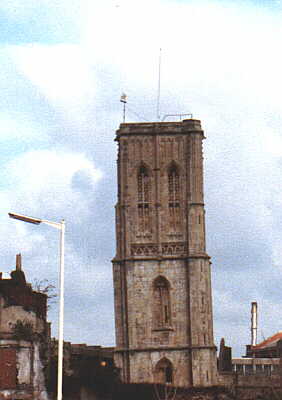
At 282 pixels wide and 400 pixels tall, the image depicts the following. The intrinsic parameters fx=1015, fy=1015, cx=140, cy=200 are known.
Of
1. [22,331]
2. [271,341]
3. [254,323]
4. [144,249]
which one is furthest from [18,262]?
[254,323]

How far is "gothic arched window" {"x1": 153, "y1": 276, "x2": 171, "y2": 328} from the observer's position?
252 ft

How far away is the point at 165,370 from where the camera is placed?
2995 inches

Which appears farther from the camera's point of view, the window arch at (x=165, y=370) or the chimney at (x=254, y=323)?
the chimney at (x=254, y=323)

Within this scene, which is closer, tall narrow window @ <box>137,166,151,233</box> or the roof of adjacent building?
tall narrow window @ <box>137,166,151,233</box>

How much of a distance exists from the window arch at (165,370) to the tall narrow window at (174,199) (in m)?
10.1

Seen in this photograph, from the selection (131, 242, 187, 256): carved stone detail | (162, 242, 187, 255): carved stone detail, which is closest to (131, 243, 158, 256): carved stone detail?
(131, 242, 187, 256): carved stone detail

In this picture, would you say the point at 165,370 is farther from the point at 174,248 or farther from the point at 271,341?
the point at 271,341

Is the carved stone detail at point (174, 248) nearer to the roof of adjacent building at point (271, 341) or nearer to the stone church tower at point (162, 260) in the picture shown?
the stone church tower at point (162, 260)

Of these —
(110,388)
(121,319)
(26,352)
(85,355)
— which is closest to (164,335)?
(121,319)

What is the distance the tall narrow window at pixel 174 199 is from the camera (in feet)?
257

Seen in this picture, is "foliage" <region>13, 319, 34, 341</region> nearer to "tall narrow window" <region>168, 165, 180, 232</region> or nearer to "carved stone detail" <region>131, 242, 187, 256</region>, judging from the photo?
"carved stone detail" <region>131, 242, 187, 256</region>

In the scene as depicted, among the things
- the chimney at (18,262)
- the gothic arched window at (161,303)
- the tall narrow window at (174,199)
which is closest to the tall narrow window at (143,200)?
the tall narrow window at (174,199)

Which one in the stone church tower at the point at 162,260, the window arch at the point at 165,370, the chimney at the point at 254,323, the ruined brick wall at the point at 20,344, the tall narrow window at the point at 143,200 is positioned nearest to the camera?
the ruined brick wall at the point at 20,344

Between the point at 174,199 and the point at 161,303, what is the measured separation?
26.7 feet
